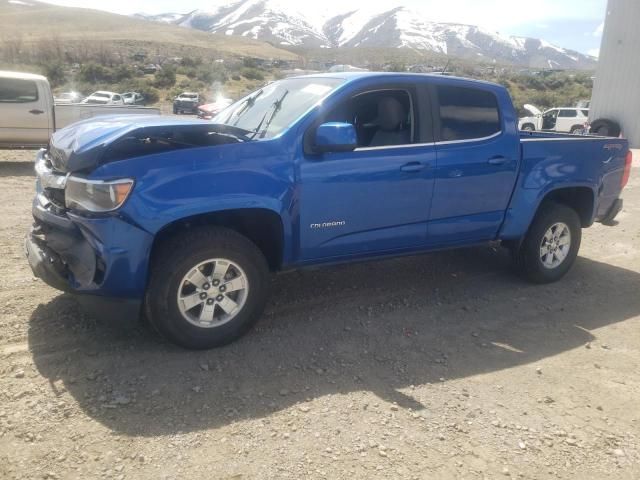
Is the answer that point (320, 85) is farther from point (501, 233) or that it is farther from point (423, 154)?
point (501, 233)

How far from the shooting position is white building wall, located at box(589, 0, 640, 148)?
23.0 m

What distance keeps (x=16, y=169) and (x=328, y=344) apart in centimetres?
911

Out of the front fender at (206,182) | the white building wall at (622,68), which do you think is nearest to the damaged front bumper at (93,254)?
the front fender at (206,182)

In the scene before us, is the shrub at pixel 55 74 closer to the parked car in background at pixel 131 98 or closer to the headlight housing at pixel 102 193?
the parked car in background at pixel 131 98

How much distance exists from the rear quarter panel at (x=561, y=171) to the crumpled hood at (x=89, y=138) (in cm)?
292

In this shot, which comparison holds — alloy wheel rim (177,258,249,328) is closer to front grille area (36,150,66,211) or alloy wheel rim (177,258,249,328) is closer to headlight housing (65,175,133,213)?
headlight housing (65,175,133,213)

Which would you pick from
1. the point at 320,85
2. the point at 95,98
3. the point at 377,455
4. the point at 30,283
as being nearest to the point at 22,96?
the point at 30,283

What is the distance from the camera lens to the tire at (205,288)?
360 cm

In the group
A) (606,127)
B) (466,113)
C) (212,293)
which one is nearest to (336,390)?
(212,293)

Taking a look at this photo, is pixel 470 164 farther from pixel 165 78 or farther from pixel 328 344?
pixel 165 78

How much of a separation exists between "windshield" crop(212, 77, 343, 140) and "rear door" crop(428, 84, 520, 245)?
3.33ft

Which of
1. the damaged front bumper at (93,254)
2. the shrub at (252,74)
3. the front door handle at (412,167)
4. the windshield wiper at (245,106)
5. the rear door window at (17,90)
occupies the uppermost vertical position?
the shrub at (252,74)

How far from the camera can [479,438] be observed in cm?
311

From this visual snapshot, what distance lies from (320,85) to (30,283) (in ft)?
9.34
